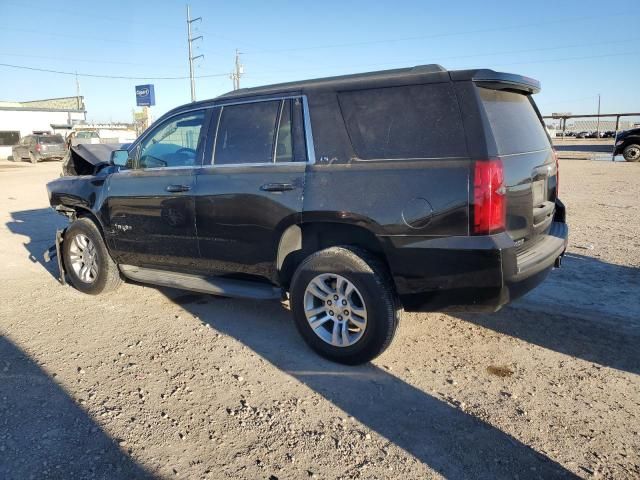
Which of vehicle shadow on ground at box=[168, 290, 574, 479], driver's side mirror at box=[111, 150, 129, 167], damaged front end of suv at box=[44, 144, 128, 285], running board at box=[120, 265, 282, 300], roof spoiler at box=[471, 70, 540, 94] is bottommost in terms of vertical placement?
vehicle shadow on ground at box=[168, 290, 574, 479]

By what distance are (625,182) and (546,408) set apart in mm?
13615

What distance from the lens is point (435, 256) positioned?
3.22 m

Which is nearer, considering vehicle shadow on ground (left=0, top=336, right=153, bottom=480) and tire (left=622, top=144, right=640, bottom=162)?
vehicle shadow on ground (left=0, top=336, right=153, bottom=480)

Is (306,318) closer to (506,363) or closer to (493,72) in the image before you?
(506,363)

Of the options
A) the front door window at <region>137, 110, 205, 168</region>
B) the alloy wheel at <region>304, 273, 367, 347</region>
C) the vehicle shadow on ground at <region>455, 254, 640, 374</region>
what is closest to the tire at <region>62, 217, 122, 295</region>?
the front door window at <region>137, 110, 205, 168</region>

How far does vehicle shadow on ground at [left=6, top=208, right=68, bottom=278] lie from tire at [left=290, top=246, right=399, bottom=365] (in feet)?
13.2

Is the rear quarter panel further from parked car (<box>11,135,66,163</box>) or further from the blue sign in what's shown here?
the blue sign

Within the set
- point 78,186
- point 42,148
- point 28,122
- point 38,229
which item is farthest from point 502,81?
point 28,122

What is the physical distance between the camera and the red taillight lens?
3.05 m

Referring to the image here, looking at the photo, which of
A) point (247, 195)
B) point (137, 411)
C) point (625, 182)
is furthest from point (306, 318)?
point (625, 182)

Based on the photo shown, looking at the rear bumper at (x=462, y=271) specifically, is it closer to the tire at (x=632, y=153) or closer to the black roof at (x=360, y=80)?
the black roof at (x=360, y=80)

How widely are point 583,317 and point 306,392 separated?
8.58ft

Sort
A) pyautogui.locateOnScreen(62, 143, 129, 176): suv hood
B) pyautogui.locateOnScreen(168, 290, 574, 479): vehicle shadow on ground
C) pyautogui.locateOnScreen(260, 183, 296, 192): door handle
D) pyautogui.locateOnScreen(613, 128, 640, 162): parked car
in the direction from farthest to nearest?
1. pyautogui.locateOnScreen(613, 128, 640, 162): parked car
2. pyautogui.locateOnScreen(62, 143, 129, 176): suv hood
3. pyautogui.locateOnScreen(260, 183, 296, 192): door handle
4. pyautogui.locateOnScreen(168, 290, 574, 479): vehicle shadow on ground

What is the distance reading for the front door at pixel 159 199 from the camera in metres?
4.43
